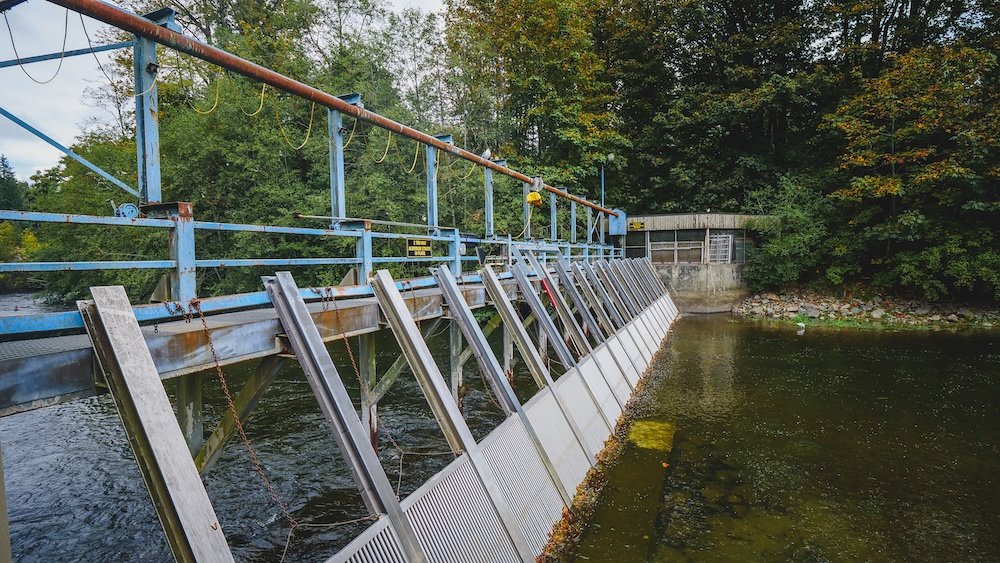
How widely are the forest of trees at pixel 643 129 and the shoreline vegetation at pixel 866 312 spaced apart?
72cm

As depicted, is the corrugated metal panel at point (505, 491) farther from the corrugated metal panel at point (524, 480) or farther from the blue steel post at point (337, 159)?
the blue steel post at point (337, 159)

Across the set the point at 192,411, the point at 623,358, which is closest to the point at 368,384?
the point at 192,411

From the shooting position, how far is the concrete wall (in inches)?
787

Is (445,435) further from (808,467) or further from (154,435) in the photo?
(808,467)

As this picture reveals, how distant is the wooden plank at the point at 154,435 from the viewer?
2.05m

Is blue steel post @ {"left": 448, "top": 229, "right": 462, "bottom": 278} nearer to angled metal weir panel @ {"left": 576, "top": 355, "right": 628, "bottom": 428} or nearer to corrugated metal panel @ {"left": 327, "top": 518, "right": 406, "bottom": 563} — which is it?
angled metal weir panel @ {"left": 576, "top": 355, "right": 628, "bottom": 428}

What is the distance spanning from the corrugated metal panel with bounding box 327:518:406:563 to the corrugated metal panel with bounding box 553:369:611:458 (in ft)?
9.48

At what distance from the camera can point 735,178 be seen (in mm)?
24406

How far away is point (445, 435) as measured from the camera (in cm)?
371

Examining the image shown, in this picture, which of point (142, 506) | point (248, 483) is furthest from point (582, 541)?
point (142, 506)

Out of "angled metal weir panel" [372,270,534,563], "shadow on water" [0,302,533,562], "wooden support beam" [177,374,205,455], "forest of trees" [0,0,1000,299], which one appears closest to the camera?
"angled metal weir panel" [372,270,534,563]

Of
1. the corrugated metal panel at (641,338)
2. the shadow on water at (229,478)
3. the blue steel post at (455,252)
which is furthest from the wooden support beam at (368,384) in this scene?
the corrugated metal panel at (641,338)

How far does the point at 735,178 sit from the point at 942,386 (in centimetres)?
1660

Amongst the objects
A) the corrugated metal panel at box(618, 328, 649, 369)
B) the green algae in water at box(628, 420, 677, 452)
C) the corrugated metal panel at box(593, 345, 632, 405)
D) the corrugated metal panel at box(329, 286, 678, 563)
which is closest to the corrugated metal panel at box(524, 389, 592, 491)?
the corrugated metal panel at box(329, 286, 678, 563)
